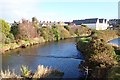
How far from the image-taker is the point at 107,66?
1586 centimetres

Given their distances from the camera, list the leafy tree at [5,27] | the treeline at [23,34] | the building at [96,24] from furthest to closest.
A: 1. the building at [96,24]
2. the leafy tree at [5,27]
3. the treeline at [23,34]

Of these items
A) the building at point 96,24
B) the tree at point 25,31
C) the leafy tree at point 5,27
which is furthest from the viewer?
the building at point 96,24

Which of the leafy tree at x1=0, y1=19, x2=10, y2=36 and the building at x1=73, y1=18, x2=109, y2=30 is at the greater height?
the leafy tree at x1=0, y1=19, x2=10, y2=36

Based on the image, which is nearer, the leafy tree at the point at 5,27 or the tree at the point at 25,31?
the leafy tree at the point at 5,27

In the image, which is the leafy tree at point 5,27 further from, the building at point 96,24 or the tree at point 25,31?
the building at point 96,24

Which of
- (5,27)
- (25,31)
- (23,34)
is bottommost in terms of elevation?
(23,34)

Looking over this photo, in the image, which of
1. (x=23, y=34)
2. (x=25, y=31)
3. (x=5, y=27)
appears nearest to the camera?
(x=5, y=27)

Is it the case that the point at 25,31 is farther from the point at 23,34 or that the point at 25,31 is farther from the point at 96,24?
the point at 96,24

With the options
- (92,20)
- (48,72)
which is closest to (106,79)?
(48,72)

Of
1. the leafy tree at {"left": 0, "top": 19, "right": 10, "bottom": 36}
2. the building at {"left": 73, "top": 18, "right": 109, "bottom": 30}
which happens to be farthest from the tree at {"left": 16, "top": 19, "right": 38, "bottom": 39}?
the building at {"left": 73, "top": 18, "right": 109, "bottom": 30}

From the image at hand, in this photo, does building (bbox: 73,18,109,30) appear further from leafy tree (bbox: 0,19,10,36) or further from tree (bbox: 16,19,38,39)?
leafy tree (bbox: 0,19,10,36)

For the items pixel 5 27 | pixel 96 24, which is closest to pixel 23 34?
pixel 5 27

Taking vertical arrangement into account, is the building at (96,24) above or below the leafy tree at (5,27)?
below

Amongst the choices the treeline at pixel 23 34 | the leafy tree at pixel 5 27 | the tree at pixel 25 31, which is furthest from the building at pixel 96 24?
the leafy tree at pixel 5 27
